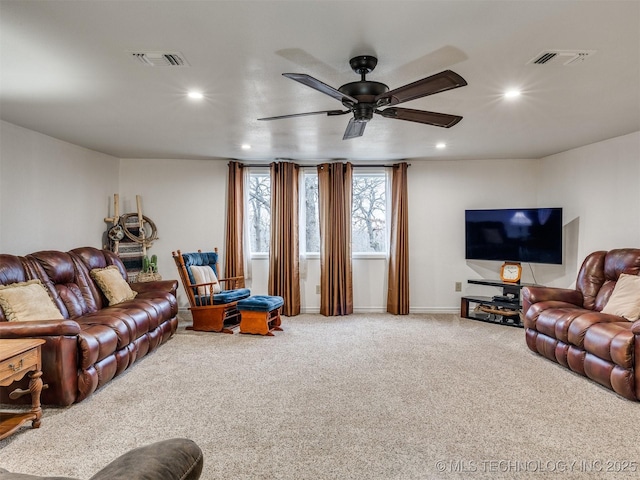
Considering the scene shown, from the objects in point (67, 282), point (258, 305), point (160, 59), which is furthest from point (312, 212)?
point (160, 59)

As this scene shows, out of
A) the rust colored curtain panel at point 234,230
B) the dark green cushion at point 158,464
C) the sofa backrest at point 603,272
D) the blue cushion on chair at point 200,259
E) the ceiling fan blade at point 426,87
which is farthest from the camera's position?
the rust colored curtain panel at point 234,230

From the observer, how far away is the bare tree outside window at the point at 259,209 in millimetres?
5906

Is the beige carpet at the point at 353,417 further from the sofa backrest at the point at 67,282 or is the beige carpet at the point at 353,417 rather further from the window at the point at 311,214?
the window at the point at 311,214

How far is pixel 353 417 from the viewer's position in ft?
8.30

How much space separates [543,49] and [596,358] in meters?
2.39

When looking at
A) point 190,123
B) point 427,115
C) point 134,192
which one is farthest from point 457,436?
point 134,192

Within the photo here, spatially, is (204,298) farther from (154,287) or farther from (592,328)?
(592,328)

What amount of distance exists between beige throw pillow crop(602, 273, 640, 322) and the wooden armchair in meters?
4.03

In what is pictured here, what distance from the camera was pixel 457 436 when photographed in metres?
2.30

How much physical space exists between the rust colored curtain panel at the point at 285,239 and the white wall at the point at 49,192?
2.39 metres

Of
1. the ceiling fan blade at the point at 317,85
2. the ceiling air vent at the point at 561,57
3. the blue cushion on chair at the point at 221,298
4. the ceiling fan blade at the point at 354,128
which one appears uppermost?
the ceiling air vent at the point at 561,57

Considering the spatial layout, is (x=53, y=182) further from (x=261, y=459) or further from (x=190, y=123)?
(x=261, y=459)

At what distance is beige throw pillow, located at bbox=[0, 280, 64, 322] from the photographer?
291cm

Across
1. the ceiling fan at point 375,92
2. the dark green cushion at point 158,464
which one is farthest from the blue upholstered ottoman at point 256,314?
the dark green cushion at point 158,464
